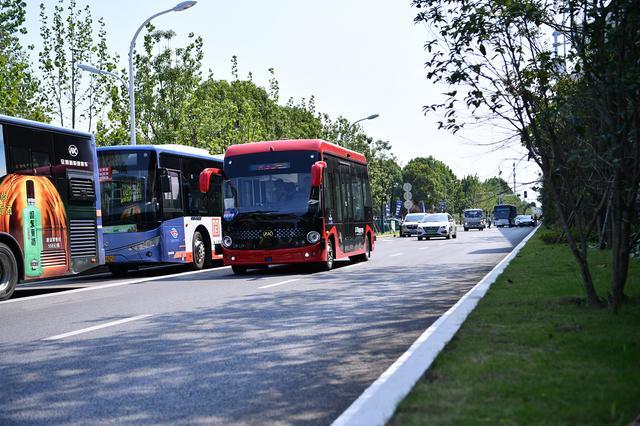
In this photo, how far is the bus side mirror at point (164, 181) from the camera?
19562 mm

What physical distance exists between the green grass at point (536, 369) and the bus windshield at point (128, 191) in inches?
460

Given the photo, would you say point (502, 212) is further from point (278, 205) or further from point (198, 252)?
point (278, 205)

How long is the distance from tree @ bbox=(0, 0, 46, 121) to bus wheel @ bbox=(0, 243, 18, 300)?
44.8ft

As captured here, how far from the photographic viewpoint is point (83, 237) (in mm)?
15781

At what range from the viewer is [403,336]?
837cm

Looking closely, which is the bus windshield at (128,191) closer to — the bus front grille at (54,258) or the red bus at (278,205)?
the red bus at (278,205)

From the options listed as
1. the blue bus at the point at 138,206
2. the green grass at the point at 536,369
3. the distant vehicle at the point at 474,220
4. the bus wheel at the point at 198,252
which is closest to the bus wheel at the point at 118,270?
the blue bus at the point at 138,206

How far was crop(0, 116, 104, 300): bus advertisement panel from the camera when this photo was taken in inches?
532

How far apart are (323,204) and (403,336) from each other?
10190 mm

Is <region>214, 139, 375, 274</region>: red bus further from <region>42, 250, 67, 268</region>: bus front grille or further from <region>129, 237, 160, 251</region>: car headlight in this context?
<region>42, 250, 67, 268</region>: bus front grille

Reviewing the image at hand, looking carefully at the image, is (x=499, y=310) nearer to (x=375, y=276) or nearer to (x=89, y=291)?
(x=375, y=276)

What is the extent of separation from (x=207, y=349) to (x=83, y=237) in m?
8.89

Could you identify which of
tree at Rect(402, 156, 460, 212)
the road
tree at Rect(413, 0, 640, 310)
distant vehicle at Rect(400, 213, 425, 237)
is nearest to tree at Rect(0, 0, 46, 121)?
the road

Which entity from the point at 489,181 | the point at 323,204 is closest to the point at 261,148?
the point at 323,204
